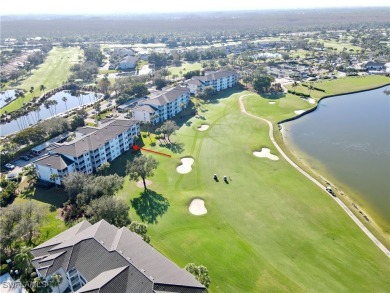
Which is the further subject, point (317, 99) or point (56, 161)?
point (317, 99)

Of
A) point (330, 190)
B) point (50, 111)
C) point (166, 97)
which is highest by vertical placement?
point (166, 97)

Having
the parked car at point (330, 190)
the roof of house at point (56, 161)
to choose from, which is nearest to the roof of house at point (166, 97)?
the roof of house at point (56, 161)

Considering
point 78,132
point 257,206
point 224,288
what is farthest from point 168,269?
point 78,132

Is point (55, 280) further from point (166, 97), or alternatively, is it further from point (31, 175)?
point (166, 97)

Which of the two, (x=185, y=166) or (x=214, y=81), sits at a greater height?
(x=214, y=81)

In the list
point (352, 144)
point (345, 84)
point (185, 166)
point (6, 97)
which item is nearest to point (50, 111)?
point (6, 97)

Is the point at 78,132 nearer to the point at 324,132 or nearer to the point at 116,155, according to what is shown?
the point at 116,155
